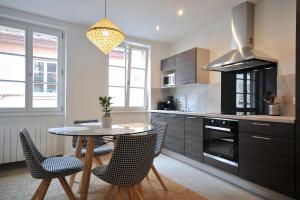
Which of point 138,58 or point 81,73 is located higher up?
point 138,58

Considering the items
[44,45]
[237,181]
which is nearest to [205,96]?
[237,181]

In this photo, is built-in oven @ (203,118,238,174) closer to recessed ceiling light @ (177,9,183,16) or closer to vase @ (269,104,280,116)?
vase @ (269,104,280,116)

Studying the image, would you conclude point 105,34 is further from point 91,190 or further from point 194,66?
point 194,66

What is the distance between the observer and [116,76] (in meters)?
4.33

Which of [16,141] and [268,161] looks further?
[16,141]

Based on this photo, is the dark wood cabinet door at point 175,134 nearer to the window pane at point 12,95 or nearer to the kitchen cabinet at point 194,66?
the kitchen cabinet at point 194,66

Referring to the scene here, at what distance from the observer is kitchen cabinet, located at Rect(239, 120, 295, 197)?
1972 mm

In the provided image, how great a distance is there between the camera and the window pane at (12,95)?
318 centimetres

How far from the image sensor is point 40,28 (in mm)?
3469

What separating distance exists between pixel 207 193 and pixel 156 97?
2698 millimetres

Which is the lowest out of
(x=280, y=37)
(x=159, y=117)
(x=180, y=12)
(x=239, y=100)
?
(x=159, y=117)

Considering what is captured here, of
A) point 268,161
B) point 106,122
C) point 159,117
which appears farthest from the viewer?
point 159,117

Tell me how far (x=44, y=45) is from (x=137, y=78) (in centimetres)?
202

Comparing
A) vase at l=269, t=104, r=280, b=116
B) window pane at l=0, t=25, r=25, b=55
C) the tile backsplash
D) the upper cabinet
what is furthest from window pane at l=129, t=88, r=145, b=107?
vase at l=269, t=104, r=280, b=116
